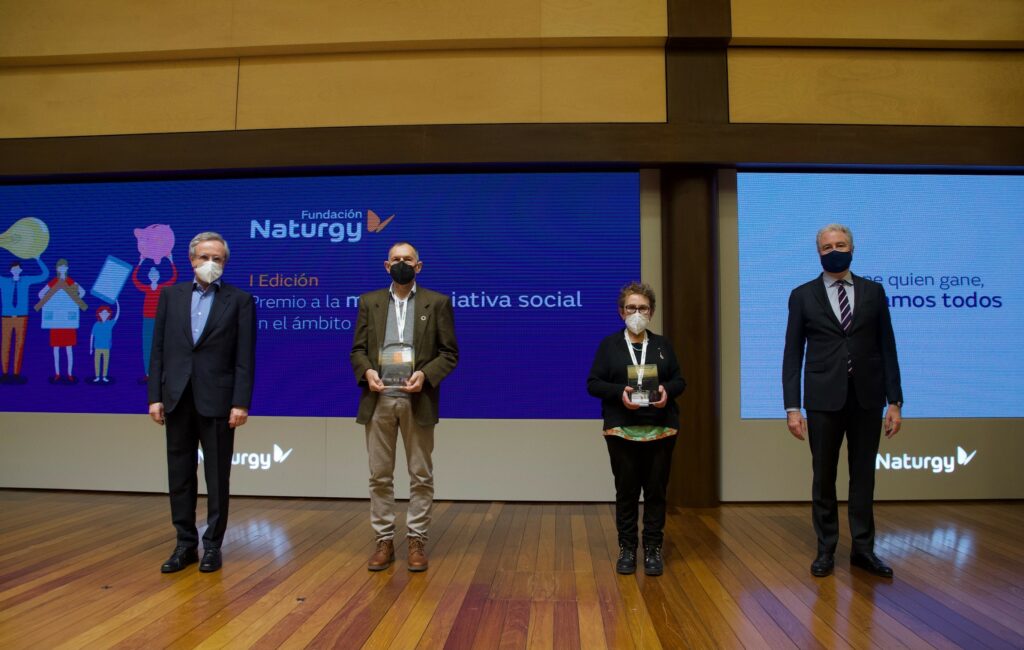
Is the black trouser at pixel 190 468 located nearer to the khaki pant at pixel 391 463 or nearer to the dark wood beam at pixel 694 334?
the khaki pant at pixel 391 463

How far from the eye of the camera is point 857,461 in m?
3.10

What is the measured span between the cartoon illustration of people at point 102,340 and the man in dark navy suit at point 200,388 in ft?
7.82

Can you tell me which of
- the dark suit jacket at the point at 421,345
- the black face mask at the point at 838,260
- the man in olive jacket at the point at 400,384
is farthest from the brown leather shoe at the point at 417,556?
the black face mask at the point at 838,260

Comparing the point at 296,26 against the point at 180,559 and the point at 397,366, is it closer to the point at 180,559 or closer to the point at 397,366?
the point at 397,366

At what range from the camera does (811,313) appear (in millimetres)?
3129

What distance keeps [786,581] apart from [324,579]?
223 centimetres

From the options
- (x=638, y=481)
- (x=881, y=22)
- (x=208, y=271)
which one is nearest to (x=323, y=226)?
(x=208, y=271)

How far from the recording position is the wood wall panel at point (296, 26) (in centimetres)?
462

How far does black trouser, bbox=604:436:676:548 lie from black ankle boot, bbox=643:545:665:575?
28mm

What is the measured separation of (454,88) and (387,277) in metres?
1.59

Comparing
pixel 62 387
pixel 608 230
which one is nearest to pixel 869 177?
pixel 608 230

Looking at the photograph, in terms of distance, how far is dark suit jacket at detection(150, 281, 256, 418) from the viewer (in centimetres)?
306

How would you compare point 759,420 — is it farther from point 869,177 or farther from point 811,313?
point 869,177

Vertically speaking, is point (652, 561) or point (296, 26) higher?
point (296, 26)
